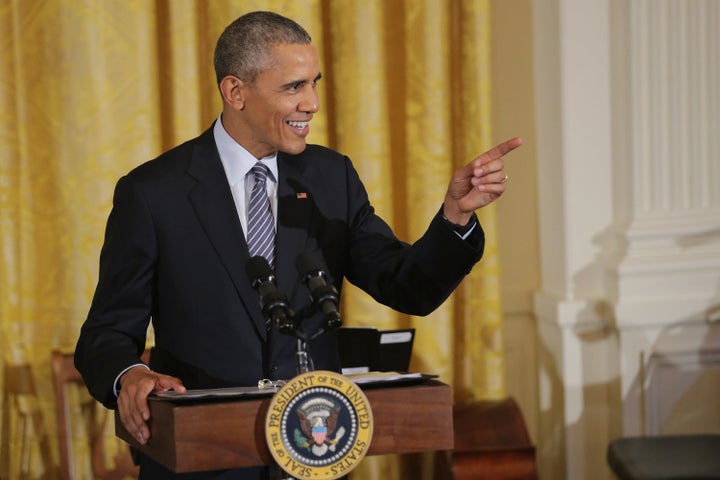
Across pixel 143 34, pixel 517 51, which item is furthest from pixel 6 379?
pixel 517 51

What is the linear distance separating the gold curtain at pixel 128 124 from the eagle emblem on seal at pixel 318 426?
2396 millimetres

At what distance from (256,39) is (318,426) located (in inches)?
37.6

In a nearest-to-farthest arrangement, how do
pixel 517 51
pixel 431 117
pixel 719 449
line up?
pixel 719 449, pixel 431 117, pixel 517 51

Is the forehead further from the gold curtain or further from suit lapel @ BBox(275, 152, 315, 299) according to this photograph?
the gold curtain

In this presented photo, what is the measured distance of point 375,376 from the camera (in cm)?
169

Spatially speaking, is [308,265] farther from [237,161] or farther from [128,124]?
[128,124]

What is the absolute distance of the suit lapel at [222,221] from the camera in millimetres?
2062

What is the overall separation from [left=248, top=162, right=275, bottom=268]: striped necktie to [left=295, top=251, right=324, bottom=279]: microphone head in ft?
1.39

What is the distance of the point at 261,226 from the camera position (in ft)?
6.95

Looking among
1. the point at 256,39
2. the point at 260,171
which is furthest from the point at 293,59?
the point at 260,171

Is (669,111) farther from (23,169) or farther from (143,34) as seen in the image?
(23,169)

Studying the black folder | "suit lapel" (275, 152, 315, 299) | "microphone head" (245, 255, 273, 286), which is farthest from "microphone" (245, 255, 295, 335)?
the black folder

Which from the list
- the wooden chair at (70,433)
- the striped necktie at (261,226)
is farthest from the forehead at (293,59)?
the wooden chair at (70,433)

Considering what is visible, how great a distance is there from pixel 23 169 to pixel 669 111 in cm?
254
